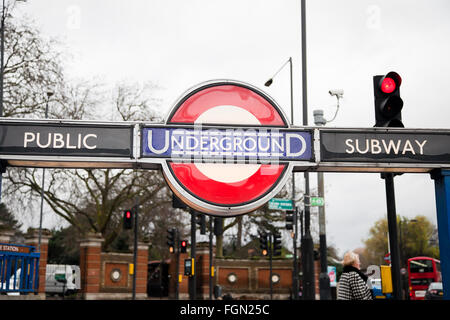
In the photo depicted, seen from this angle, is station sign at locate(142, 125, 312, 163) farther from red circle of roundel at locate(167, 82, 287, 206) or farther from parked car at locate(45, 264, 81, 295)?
parked car at locate(45, 264, 81, 295)

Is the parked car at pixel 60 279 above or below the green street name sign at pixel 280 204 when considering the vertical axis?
below

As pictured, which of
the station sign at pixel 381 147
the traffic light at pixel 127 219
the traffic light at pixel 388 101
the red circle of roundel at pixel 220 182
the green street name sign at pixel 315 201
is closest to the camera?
the red circle of roundel at pixel 220 182

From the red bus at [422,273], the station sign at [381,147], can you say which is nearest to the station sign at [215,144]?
the station sign at [381,147]

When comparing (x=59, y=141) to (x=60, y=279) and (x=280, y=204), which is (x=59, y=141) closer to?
(x=280, y=204)

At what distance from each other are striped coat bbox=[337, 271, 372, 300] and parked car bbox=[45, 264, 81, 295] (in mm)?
32196

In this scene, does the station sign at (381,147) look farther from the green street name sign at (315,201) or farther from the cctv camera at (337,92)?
the cctv camera at (337,92)

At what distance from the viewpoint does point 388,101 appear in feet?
17.3

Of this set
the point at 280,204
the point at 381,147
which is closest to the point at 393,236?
the point at 381,147

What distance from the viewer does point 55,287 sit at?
36344 millimetres

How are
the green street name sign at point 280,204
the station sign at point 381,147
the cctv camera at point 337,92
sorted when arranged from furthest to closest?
the green street name sign at point 280,204 → the cctv camera at point 337,92 → the station sign at point 381,147

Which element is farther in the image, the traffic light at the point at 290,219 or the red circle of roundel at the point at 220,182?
the traffic light at the point at 290,219

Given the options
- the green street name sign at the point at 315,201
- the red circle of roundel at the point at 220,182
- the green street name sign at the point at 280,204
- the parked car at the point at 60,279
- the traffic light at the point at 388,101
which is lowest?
the parked car at the point at 60,279

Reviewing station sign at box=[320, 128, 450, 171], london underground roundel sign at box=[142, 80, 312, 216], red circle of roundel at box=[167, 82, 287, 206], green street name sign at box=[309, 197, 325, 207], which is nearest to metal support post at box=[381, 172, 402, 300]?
station sign at box=[320, 128, 450, 171]

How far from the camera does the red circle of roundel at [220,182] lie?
177 inches
